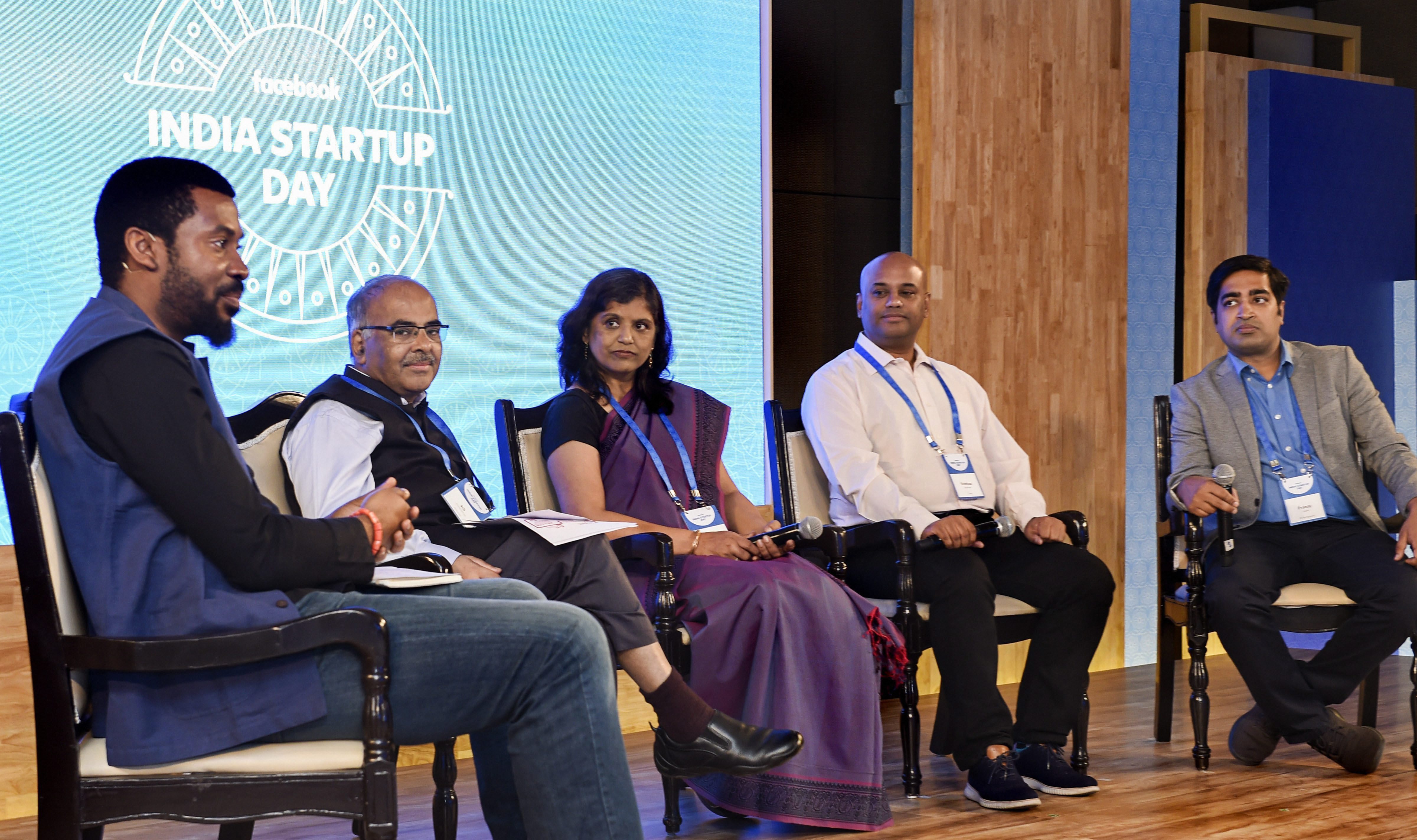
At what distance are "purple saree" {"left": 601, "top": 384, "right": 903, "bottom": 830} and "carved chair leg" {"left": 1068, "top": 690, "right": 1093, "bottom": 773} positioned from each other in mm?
716

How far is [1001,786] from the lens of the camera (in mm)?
3139

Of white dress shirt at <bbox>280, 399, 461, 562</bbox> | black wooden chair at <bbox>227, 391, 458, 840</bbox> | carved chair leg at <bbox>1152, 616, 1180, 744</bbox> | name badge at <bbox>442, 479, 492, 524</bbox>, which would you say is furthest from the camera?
carved chair leg at <bbox>1152, 616, 1180, 744</bbox>

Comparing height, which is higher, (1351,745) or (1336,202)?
(1336,202)

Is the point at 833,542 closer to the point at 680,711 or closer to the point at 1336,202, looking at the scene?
the point at 680,711

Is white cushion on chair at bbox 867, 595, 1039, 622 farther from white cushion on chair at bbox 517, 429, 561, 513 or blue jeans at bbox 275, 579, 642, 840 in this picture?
blue jeans at bbox 275, 579, 642, 840

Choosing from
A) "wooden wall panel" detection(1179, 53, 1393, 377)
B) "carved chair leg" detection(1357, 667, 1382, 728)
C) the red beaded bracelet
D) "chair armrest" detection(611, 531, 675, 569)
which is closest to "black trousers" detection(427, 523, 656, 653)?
"chair armrest" detection(611, 531, 675, 569)

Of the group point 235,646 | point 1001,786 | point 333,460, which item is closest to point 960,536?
point 1001,786

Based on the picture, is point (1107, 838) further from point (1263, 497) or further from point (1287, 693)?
point (1263, 497)

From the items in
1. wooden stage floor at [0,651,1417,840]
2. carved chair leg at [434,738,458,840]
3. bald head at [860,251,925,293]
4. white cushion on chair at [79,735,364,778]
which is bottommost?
wooden stage floor at [0,651,1417,840]

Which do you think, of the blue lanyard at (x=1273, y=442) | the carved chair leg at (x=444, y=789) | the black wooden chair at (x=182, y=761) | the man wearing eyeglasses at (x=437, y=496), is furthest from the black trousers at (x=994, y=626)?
Result: the black wooden chair at (x=182, y=761)

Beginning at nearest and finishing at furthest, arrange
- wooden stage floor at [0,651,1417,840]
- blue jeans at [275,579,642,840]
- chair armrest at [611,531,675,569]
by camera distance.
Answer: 1. blue jeans at [275,579,642,840]
2. chair armrest at [611,531,675,569]
3. wooden stage floor at [0,651,1417,840]

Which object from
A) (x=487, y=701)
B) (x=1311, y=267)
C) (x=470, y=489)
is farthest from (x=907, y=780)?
(x=1311, y=267)

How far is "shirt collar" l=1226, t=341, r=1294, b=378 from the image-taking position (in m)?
3.93

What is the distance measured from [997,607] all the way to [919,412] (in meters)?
0.62
